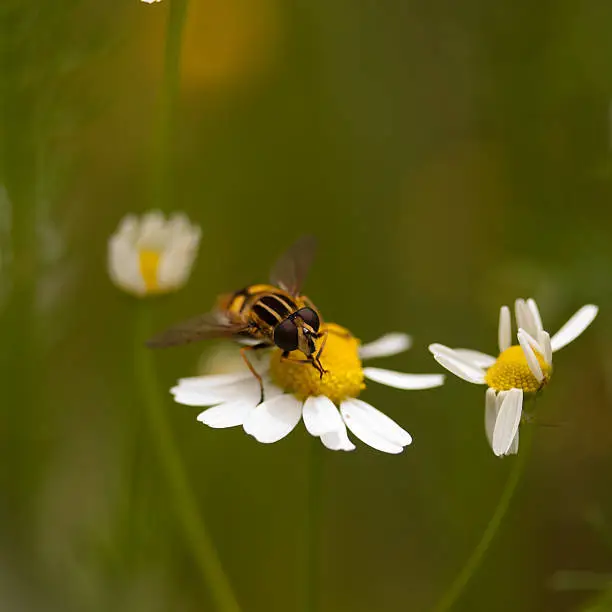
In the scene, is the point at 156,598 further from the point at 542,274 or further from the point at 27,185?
the point at 542,274

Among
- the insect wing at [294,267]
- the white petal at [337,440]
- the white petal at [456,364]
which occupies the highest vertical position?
the insect wing at [294,267]

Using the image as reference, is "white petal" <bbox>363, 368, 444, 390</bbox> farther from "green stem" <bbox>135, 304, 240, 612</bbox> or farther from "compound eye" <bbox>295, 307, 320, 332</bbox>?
"green stem" <bbox>135, 304, 240, 612</bbox>

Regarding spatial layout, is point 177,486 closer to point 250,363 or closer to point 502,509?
point 250,363

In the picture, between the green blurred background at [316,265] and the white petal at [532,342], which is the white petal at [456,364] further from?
the green blurred background at [316,265]

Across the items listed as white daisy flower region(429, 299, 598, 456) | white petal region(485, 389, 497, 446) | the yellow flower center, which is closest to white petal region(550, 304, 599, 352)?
white daisy flower region(429, 299, 598, 456)

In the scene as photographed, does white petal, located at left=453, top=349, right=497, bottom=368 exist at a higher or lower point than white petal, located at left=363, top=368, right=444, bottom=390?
higher

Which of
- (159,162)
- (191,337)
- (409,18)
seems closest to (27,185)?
(159,162)

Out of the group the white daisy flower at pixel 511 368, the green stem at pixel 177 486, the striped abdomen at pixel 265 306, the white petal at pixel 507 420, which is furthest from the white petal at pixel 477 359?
the green stem at pixel 177 486
